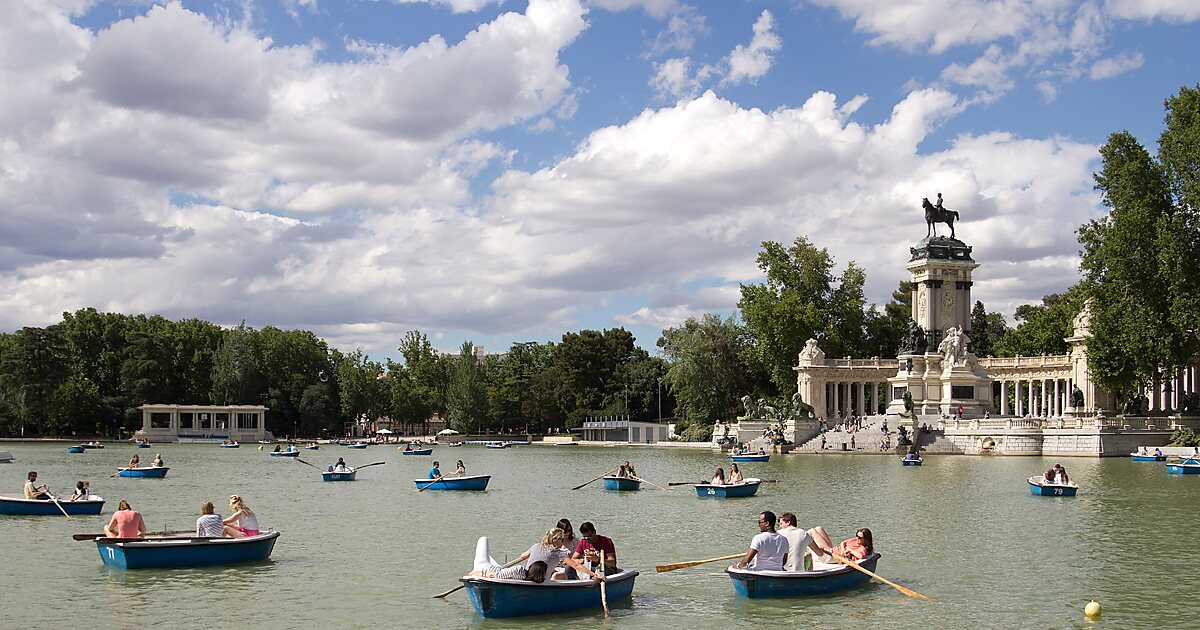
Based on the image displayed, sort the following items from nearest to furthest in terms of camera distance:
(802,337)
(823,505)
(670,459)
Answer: (823,505), (670,459), (802,337)

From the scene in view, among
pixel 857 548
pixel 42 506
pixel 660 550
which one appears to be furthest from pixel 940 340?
pixel 857 548

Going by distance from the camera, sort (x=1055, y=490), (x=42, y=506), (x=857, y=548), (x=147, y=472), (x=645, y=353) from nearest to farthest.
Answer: (x=857, y=548) → (x=42, y=506) → (x=1055, y=490) → (x=147, y=472) → (x=645, y=353)

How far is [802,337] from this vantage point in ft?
283

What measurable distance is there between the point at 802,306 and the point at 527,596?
72.3 m

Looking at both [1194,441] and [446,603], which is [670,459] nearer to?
[1194,441]

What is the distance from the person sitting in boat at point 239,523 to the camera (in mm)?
21422

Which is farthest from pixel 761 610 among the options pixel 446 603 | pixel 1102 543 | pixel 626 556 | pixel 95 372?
pixel 95 372

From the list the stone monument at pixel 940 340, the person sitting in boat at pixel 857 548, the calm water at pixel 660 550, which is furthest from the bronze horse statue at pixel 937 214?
the person sitting in boat at pixel 857 548

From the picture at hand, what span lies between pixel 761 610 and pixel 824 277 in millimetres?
73064

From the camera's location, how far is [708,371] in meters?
92.4

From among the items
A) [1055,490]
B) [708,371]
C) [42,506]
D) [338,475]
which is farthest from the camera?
[708,371]

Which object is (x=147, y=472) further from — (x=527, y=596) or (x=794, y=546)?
(x=794, y=546)

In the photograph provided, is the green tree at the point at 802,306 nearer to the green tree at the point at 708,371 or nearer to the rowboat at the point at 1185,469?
the green tree at the point at 708,371

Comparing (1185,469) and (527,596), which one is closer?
(527,596)
